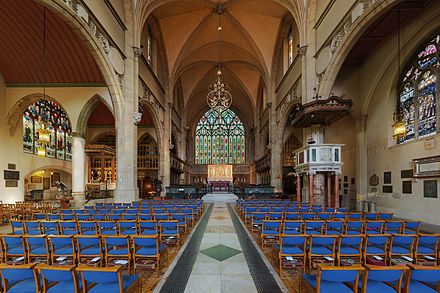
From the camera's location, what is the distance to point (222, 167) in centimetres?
2753

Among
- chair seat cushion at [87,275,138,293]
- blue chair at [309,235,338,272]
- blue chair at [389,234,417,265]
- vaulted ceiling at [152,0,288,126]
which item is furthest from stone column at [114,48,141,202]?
blue chair at [389,234,417,265]

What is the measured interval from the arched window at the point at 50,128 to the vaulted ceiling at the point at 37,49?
7.87ft

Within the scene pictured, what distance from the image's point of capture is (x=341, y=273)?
2.60 metres

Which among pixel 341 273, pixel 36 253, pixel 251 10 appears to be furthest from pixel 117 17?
pixel 341 273

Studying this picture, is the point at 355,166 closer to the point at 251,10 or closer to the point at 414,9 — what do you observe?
the point at 414,9

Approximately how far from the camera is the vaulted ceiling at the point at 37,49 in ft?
36.9

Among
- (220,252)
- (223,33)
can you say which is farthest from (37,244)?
(223,33)

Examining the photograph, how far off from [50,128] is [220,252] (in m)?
19.8

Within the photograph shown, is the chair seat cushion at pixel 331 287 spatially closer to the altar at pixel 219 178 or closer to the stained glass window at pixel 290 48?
the stained glass window at pixel 290 48

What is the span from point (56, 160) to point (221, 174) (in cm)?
1508

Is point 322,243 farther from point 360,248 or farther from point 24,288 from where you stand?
point 24,288

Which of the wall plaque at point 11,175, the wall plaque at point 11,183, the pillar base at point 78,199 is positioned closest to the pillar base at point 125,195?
the pillar base at point 78,199

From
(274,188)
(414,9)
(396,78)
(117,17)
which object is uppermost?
(117,17)

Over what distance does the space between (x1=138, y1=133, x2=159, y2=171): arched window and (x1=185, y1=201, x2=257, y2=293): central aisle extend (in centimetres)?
2140
